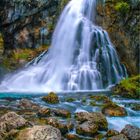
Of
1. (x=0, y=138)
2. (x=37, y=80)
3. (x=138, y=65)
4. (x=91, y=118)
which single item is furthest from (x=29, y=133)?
(x=138, y=65)

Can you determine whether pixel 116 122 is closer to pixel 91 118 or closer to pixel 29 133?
pixel 91 118

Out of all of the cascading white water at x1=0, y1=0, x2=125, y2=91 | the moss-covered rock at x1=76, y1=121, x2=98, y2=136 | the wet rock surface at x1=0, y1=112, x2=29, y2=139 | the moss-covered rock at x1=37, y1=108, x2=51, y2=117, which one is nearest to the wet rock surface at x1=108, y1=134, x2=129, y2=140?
the moss-covered rock at x1=76, y1=121, x2=98, y2=136

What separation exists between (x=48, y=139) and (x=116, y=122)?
543 centimetres

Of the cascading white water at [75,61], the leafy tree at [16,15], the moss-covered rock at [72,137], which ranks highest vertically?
the leafy tree at [16,15]

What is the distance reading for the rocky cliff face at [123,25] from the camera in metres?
31.2

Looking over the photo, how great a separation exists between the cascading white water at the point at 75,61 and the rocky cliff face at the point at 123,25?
909mm

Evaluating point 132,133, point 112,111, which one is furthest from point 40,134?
point 112,111

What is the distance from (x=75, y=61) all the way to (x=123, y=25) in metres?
5.97

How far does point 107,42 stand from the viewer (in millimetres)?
30328

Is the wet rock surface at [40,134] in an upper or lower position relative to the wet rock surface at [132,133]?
upper

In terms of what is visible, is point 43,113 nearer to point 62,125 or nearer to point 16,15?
point 62,125

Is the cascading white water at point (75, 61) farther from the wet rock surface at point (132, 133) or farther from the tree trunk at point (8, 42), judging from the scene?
the wet rock surface at point (132, 133)

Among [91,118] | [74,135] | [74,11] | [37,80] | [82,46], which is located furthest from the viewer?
[74,11]

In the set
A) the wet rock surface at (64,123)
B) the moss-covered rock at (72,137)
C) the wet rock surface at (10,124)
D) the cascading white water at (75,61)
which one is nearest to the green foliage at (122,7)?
the cascading white water at (75,61)
